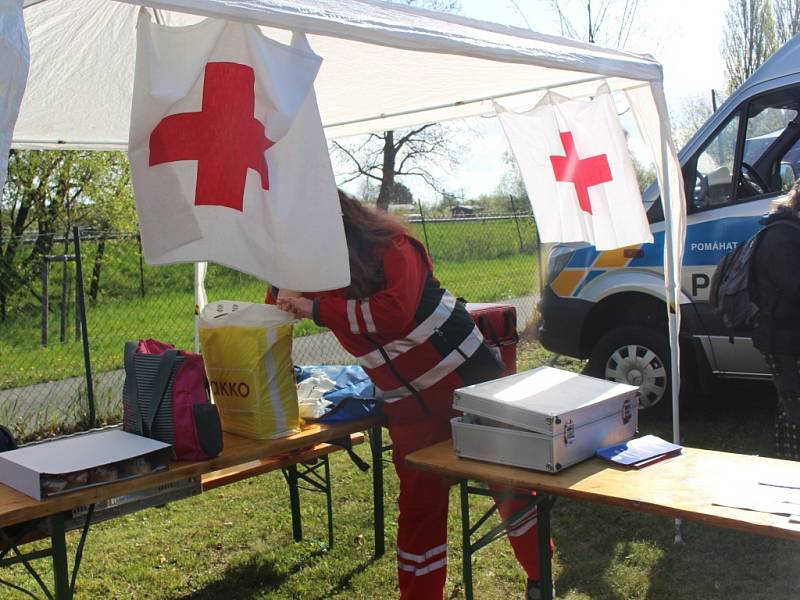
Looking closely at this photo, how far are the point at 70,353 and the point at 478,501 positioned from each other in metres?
4.54

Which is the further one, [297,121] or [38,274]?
[38,274]

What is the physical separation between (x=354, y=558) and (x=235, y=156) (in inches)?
94.3

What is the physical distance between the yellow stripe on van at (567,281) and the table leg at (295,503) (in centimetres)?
282

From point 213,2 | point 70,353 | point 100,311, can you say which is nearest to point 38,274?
point 70,353

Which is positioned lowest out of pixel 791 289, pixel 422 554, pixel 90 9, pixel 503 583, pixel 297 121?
pixel 503 583

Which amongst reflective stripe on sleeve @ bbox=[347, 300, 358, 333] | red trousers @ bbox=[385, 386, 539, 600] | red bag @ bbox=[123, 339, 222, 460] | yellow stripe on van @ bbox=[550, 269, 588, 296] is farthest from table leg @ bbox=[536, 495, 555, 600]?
yellow stripe on van @ bbox=[550, 269, 588, 296]

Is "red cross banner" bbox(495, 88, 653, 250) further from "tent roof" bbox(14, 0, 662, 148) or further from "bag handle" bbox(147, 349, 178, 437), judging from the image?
"bag handle" bbox(147, 349, 178, 437)

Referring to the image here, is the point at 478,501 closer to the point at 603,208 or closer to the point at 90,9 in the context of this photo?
the point at 603,208

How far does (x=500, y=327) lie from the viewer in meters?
3.81

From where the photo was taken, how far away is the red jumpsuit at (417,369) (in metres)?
2.83

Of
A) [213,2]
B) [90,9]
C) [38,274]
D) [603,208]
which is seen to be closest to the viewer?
[213,2]

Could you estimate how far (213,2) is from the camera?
2.05 m

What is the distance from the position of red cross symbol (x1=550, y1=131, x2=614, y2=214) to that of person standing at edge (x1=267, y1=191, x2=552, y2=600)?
4.58 ft

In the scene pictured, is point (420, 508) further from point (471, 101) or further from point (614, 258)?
point (614, 258)
